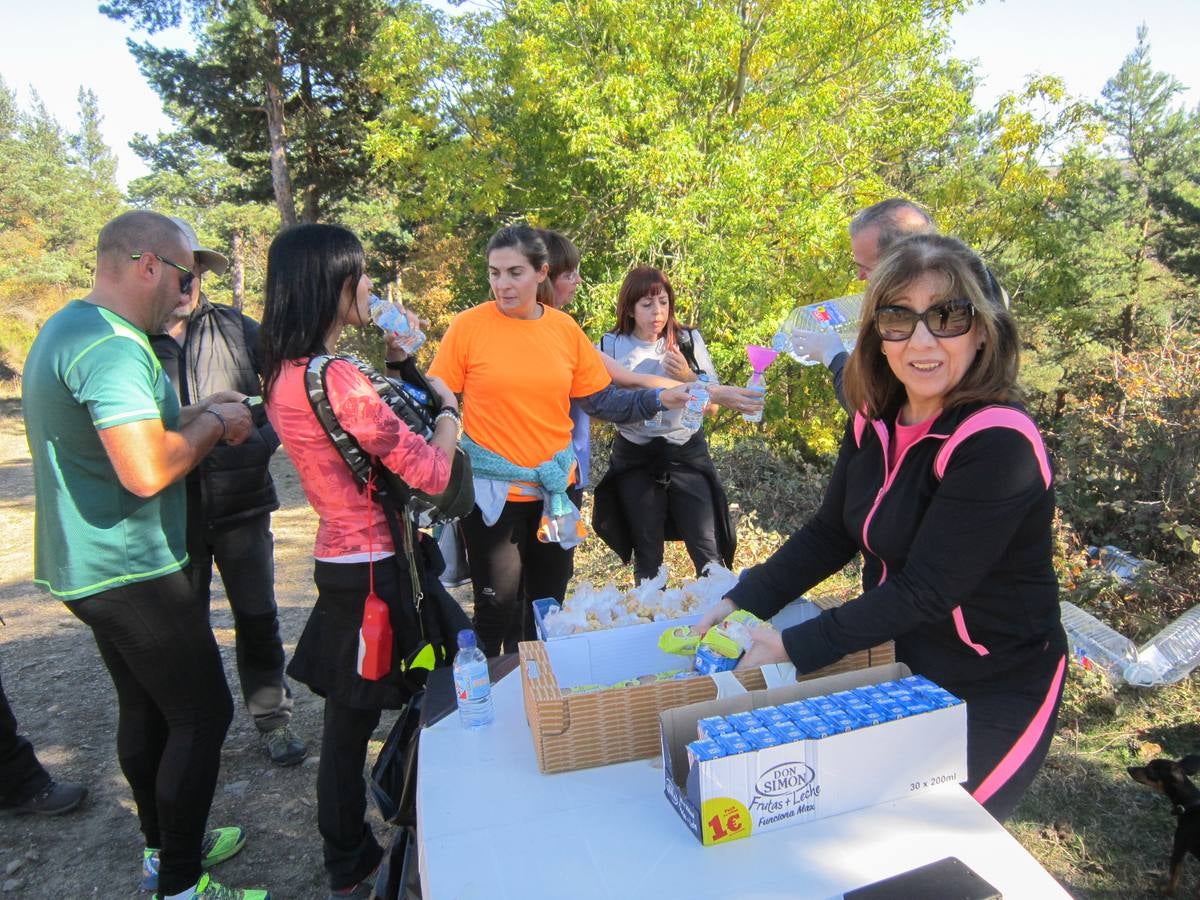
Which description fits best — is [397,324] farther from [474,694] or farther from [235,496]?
[474,694]

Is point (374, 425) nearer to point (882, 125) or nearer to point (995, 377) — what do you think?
point (995, 377)

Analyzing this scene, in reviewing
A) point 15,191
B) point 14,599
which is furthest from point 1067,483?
point 15,191

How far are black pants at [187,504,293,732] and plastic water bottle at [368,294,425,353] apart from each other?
1.01 metres

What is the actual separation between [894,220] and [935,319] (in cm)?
114

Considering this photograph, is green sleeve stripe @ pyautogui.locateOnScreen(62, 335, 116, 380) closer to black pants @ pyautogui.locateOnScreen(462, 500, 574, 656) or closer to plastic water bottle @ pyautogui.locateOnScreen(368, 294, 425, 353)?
plastic water bottle @ pyautogui.locateOnScreen(368, 294, 425, 353)

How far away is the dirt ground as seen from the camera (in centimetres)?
266

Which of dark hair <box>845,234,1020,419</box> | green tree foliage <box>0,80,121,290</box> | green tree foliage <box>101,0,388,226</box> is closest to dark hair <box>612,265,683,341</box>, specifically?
dark hair <box>845,234,1020,419</box>

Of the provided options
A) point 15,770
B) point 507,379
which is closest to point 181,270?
point 507,379

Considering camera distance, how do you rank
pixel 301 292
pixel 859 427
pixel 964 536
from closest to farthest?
pixel 964 536, pixel 859 427, pixel 301 292

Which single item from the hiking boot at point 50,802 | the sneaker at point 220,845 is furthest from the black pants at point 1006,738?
the hiking boot at point 50,802

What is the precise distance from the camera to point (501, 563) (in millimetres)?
3037

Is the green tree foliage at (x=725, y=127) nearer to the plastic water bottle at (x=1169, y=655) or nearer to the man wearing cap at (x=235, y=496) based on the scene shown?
the man wearing cap at (x=235, y=496)

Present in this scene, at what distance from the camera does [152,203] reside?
25.8 meters

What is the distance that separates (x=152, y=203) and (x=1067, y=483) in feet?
94.6
